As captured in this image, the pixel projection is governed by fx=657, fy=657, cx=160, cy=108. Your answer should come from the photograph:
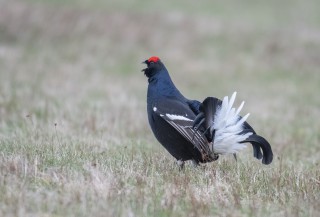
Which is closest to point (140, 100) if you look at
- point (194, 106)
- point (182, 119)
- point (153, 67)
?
point (153, 67)

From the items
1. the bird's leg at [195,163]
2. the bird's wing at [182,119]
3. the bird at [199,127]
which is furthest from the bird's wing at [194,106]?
the bird's leg at [195,163]

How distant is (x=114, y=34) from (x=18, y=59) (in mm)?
4688

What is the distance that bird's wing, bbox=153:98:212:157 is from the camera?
6312 mm

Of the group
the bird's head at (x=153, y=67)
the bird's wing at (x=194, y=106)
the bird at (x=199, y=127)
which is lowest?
the bird at (x=199, y=127)

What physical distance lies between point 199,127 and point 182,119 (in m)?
0.21

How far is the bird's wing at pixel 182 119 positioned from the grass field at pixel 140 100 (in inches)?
12.7

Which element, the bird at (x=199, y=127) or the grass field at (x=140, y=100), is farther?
the bird at (x=199, y=127)

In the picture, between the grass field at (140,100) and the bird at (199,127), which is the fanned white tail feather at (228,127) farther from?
the grass field at (140,100)

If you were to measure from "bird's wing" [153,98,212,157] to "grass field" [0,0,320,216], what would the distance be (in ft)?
→ 1.06

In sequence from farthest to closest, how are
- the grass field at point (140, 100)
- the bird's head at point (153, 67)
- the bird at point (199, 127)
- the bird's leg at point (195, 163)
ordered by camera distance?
the bird's head at point (153, 67), the bird's leg at point (195, 163), the bird at point (199, 127), the grass field at point (140, 100)

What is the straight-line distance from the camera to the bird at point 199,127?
6.17 metres

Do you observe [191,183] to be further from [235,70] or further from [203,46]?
[203,46]

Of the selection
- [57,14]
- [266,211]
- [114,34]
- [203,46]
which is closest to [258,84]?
[203,46]

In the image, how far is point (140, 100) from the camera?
47.9 feet
